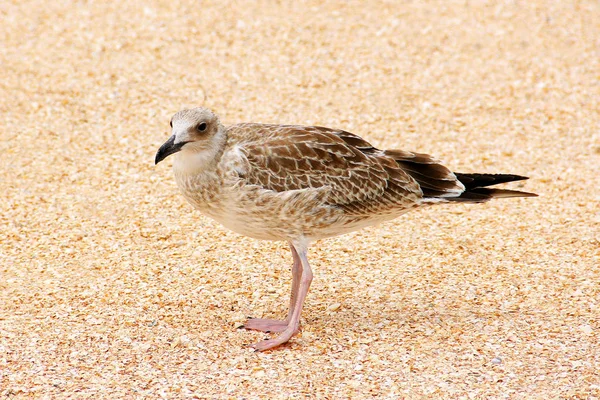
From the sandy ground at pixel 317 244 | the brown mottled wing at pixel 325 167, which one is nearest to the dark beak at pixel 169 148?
the brown mottled wing at pixel 325 167

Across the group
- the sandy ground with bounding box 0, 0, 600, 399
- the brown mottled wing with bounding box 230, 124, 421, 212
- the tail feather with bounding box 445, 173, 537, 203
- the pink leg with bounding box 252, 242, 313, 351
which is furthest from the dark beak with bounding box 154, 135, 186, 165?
the tail feather with bounding box 445, 173, 537, 203

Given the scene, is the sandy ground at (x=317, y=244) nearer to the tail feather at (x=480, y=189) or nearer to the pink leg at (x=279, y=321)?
the pink leg at (x=279, y=321)

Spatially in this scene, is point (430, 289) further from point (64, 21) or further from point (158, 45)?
point (64, 21)

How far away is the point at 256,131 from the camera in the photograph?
5613 millimetres

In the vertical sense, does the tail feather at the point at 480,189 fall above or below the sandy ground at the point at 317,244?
above

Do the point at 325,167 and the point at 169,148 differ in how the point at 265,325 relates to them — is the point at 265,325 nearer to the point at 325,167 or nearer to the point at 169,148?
the point at 325,167

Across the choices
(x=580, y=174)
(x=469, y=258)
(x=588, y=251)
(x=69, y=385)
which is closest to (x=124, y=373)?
(x=69, y=385)

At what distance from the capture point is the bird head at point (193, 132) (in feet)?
17.1

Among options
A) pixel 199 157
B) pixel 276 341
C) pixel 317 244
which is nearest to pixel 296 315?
pixel 276 341

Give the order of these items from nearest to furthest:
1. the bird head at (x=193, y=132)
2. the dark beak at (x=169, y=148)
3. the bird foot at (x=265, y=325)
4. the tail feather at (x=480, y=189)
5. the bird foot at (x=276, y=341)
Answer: the dark beak at (x=169, y=148), the bird head at (x=193, y=132), the bird foot at (x=276, y=341), the bird foot at (x=265, y=325), the tail feather at (x=480, y=189)

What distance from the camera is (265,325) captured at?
5613mm

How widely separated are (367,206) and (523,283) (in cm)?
140

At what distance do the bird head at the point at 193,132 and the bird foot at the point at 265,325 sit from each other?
120 centimetres

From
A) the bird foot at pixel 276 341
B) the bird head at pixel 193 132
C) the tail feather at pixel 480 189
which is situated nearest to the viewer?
the bird head at pixel 193 132
